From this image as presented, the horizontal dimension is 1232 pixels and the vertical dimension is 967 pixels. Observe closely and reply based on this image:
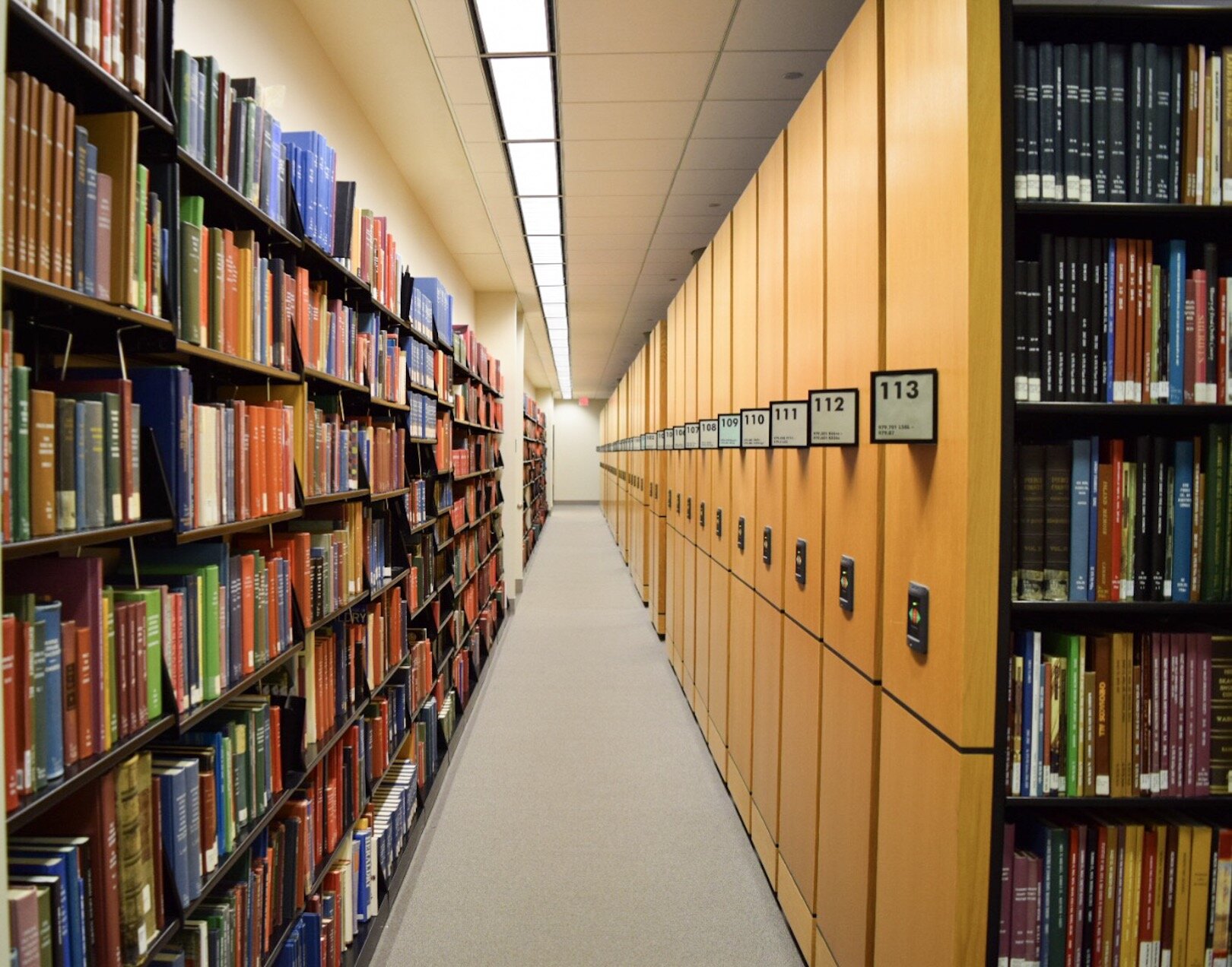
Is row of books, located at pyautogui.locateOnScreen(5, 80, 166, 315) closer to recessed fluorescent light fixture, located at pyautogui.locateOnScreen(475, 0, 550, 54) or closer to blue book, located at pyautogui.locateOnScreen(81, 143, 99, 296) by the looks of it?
blue book, located at pyautogui.locateOnScreen(81, 143, 99, 296)

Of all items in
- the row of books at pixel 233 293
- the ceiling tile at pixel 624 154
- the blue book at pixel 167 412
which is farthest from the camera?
the ceiling tile at pixel 624 154

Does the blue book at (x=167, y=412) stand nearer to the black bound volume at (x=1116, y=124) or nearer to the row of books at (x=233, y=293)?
the row of books at (x=233, y=293)

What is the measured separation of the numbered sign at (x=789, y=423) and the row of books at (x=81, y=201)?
1.69 meters

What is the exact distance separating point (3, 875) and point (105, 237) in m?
0.88

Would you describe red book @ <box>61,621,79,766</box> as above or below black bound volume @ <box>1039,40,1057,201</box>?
below

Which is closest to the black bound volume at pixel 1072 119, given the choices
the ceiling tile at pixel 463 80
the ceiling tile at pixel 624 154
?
the ceiling tile at pixel 463 80

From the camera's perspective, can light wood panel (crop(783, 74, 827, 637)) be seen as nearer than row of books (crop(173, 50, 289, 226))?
No

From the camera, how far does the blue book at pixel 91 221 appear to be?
3.54ft

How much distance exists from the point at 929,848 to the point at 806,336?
149 centimetres

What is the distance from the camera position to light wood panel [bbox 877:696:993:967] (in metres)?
1.37

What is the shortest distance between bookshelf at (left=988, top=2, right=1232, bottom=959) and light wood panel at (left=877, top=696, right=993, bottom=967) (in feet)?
0.30

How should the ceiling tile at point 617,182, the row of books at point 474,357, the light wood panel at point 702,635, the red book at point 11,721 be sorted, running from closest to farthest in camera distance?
the red book at point 11,721, the light wood panel at point 702,635, the ceiling tile at point 617,182, the row of books at point 474,357

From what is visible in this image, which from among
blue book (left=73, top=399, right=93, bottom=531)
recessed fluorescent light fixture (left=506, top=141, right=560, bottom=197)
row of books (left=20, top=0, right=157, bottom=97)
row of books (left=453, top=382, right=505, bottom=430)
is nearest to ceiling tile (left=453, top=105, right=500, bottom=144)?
recessed fluorescent light fixture (left=506, top=141, right=560, bottom=197)

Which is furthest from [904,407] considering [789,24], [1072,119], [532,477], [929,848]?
[532,477]
